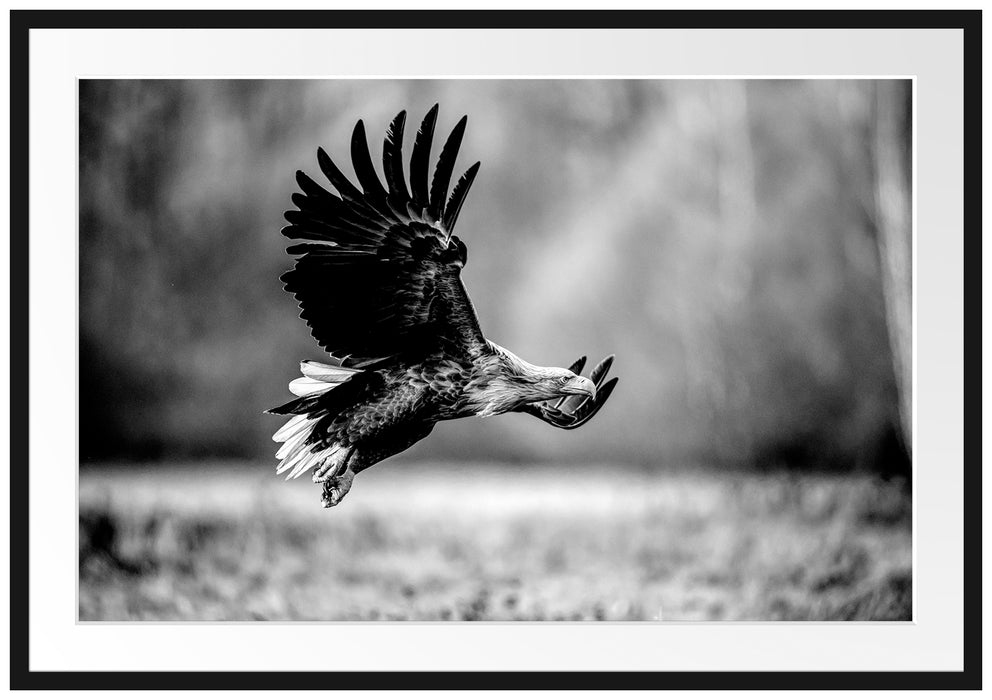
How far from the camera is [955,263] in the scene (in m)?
3.50

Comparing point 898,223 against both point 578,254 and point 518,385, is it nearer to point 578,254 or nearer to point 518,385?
point 578,254

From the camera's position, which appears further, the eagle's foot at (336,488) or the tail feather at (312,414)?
the eagle's foot at (336,488)

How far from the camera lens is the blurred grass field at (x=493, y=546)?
3592 mm

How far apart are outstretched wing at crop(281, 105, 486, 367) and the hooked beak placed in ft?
1.26

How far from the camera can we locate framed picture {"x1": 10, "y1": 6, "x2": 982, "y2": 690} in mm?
3486

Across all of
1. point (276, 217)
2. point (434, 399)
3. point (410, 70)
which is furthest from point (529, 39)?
point (434, 399)

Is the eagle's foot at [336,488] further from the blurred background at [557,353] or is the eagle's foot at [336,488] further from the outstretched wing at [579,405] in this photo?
the outstretched wing at [579,405]

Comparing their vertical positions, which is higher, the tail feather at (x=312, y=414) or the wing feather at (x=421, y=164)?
the wing feather at (x=421, y=164)

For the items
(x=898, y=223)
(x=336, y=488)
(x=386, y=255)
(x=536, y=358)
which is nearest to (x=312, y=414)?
(x=336, y=488)

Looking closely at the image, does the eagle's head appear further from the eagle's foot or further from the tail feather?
the eagle's foot

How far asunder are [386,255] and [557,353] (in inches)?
38.2

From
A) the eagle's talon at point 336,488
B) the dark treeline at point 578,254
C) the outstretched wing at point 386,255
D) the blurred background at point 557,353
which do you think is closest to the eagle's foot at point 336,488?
the eagle's talon at point 336,488

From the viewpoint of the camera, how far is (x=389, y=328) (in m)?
3.01
